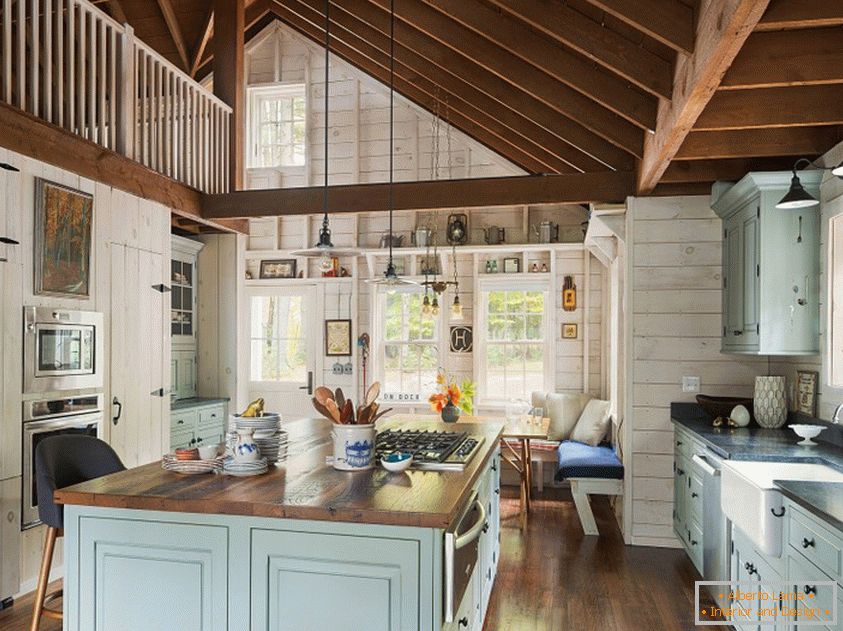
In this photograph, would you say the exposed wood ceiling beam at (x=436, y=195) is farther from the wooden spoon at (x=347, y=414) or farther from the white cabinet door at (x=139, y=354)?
the wooden spoon at (x=347, y=414)

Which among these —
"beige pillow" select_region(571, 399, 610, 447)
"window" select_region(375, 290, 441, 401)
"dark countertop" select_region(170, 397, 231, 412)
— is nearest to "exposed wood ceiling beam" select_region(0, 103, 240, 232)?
"dark countertop" select_region(170, 397, 231, 412)

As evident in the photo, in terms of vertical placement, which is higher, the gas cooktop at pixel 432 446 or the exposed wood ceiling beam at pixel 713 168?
the exposed wood ceiling beam at pixel 713 168

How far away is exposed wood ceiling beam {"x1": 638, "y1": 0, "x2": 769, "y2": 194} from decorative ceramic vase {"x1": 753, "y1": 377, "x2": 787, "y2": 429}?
1.50 m

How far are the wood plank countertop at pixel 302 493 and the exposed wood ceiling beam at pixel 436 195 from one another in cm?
278

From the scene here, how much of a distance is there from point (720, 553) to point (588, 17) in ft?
9.05

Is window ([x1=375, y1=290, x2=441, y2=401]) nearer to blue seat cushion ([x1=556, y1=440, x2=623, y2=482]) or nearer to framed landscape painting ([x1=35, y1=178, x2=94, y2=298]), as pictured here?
blue seat cushion ([x1=556, y1=440, x2=623, y2=482])

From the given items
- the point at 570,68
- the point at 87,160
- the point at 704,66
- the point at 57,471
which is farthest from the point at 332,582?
the point at 87,160

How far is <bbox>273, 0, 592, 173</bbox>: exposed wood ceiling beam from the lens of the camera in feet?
18.7

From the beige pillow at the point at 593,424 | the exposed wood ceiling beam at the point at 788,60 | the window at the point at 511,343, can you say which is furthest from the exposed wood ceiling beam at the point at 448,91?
the exposed wood ceiling beam at the point at 788,60

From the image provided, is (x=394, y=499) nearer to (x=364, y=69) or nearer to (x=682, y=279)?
(x=682, y=279)

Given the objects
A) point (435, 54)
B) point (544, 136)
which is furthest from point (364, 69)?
point (544, 136)

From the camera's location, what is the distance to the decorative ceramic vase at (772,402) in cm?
393

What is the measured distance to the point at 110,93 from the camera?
4.49 meters

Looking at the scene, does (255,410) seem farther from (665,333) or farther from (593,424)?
(593,424)
